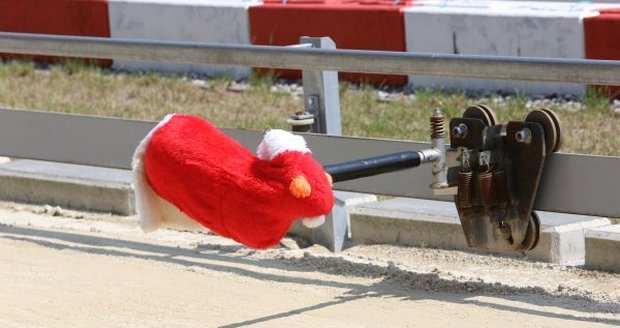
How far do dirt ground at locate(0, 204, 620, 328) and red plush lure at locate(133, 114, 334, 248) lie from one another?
958 millimetres

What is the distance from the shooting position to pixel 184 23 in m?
10.5

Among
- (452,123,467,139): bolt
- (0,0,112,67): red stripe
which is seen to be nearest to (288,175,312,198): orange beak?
(452,123,467,139): bolt

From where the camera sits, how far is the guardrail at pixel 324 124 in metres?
5.37

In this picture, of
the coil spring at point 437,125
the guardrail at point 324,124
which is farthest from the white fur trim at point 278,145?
the guardrail at point 324,124

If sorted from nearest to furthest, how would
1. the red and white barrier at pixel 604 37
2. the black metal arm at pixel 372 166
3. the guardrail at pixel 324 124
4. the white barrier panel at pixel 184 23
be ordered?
the black metal arm at pixel 372 166 < the guardrail at pixel 324 124 < the red and white barrier at pixel 604 37 < the white barrier panel at pixel 184 23

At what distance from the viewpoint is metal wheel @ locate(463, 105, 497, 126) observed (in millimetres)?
5484

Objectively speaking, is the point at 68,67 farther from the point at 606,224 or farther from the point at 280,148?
the point at 280,148

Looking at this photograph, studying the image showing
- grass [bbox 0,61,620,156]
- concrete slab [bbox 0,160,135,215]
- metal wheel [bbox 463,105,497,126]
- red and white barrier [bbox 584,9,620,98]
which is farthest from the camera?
red and white barrier [bbox 584,9,620,98]

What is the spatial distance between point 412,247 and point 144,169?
87.7 inches

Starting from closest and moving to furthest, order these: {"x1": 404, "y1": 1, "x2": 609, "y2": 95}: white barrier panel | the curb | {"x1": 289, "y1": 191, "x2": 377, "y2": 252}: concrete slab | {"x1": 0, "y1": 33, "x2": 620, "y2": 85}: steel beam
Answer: {"x1": 0, "y1": 33, "x2": 620, "y2": 85}: steel beam, the curb, {"x1": 289, "y1": 191, "x2": 377, "y2": 252}: concrete slab, {"x1": 404, "y1": 1, "x2": 609, "y2": 95}: white barrier panel

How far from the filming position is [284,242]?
21.4 feet

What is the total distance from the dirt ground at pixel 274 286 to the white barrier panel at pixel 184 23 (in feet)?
11.9

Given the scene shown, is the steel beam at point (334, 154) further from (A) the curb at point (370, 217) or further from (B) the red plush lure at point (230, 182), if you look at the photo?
(B) the red plush lure at point (230, 182)

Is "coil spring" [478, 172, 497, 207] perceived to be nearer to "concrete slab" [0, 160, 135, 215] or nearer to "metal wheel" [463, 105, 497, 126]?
"metal wheel" [463, 105, 497, 126]
